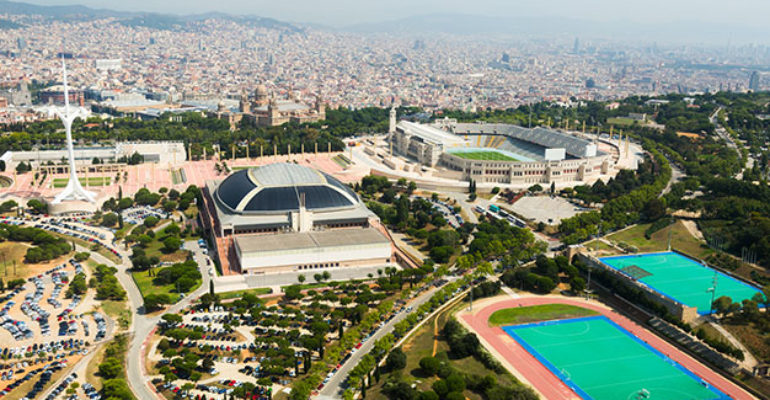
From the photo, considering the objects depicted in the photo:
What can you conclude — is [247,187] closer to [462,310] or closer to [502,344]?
[462,310]

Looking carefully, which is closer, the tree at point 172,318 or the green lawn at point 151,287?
the tree at point 172,318

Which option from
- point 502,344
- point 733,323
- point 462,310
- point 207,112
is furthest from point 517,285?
point 207,112

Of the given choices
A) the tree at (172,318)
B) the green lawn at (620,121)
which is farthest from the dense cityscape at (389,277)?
the green lawn at (620,121)

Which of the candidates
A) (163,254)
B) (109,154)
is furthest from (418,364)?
(109,154)

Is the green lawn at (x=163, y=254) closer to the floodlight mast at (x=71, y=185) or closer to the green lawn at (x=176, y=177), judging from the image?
the floodlight mast at (x=71, y=185)

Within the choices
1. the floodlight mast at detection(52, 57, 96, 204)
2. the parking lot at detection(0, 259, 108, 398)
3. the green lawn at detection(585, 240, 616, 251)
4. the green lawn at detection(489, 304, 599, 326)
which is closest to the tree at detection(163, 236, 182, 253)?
the parking lot at detection(0, 259, 108, 398)

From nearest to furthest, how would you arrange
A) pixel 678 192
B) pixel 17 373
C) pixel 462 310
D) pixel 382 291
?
pixel 17 373
pixel 462 310
pixel 382 291
pixel 678 192

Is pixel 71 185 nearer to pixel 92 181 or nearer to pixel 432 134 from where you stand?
pixel 92 181
